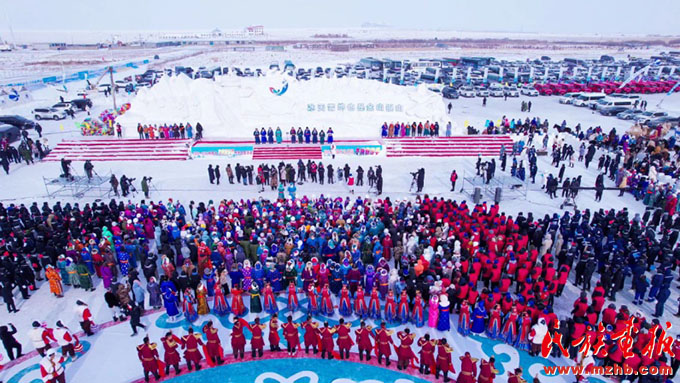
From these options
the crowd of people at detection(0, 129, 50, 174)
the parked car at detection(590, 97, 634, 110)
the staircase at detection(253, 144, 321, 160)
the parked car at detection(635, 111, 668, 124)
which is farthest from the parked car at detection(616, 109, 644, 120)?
the crowd of people at detection(0, 129, 50, 174)

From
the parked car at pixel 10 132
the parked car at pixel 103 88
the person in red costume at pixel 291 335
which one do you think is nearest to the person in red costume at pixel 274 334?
the person in red costume at pixel 291 335

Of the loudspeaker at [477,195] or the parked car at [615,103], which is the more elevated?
the parked car at [615,103]

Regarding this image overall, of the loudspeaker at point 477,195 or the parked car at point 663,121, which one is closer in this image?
the loudspeaker at point 477,195

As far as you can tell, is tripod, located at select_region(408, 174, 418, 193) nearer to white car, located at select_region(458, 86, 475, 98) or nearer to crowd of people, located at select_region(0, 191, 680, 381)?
crowd of people, located at select_region(0, 191, 680, 381)

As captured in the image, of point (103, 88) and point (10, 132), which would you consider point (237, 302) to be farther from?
point (103, 88)

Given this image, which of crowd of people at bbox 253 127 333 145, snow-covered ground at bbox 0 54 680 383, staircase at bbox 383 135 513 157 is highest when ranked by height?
crowd of people at bbox 253 127 333 145

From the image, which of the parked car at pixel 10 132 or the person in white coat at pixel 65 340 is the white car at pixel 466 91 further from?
the person in white coat at pixel 65 340
